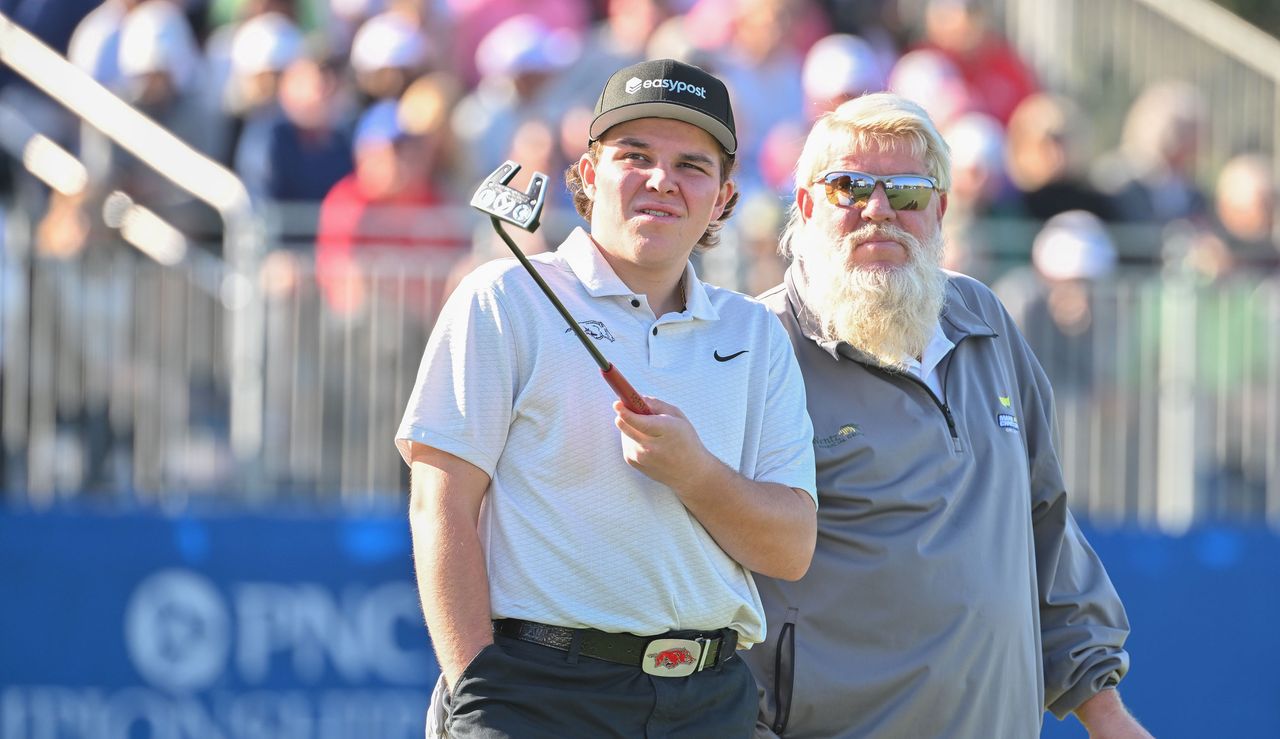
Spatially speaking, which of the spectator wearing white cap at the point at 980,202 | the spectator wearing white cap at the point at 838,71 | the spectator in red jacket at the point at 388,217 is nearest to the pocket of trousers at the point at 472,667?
the spectator in red jacket at the point at 388,217

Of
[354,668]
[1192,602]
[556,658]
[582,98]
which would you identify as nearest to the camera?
[556,658]

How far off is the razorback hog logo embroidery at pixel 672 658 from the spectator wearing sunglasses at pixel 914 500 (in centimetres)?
66

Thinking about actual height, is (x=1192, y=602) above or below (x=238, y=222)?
below

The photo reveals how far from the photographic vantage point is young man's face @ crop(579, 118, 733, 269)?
3820mm

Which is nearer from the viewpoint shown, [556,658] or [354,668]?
[556,658]

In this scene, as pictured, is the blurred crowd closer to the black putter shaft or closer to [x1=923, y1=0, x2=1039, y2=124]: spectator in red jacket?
[x1=923, y1=0, x2=1039, y2=124]: spectator in red jacket

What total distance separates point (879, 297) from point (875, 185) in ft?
0.92

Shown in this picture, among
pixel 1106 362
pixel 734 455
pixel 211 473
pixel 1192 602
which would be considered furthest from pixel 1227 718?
pixel 734 455

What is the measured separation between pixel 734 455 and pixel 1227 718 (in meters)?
5.65

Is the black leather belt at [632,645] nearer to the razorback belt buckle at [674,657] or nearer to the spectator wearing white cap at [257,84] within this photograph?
the razorback belt buckle at [674,657]

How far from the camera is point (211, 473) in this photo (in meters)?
8.34

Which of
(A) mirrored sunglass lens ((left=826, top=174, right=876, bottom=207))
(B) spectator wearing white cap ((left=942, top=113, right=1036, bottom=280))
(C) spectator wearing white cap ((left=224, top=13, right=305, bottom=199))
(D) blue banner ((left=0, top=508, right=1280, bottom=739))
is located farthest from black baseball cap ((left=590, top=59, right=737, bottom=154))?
(C) spectator wearing white cap ((left=224, top=13, right=305, bottom=199))

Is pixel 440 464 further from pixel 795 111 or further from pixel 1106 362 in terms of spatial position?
pixel 795 111

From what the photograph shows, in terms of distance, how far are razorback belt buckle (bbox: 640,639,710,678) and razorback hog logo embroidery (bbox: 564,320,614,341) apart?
613 mm
